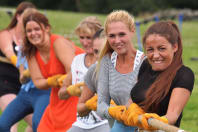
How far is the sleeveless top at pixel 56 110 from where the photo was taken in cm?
561

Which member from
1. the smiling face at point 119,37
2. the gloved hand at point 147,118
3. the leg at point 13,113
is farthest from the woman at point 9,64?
the gloved hand at point 147,118

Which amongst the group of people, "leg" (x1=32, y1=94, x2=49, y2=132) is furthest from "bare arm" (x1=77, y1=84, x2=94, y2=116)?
"leg" (x1=32, y1=94, x2=49, y2=132)

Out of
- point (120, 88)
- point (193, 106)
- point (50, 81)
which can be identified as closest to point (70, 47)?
point (50, 81)

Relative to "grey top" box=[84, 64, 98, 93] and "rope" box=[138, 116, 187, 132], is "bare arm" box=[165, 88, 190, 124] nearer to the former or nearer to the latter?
"rope" box=[138, 116, 187, 132]

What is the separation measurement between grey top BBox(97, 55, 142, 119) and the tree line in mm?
49393

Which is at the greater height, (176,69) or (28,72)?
(176,69)

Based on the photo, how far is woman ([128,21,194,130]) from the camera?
3355 millimetres

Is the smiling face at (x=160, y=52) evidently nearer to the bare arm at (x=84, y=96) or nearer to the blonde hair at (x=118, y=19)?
the blonde hair at (x=118, y=19)

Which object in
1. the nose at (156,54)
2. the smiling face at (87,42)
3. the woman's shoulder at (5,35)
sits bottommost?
the woman's shoulder at (5,35)

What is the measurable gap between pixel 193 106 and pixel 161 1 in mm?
48352

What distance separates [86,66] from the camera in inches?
205

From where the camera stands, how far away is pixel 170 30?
3.55 meters

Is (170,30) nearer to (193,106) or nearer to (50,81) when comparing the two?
(50,81)

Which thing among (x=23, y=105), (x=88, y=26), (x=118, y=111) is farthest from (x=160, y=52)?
(x=23, y=105)
